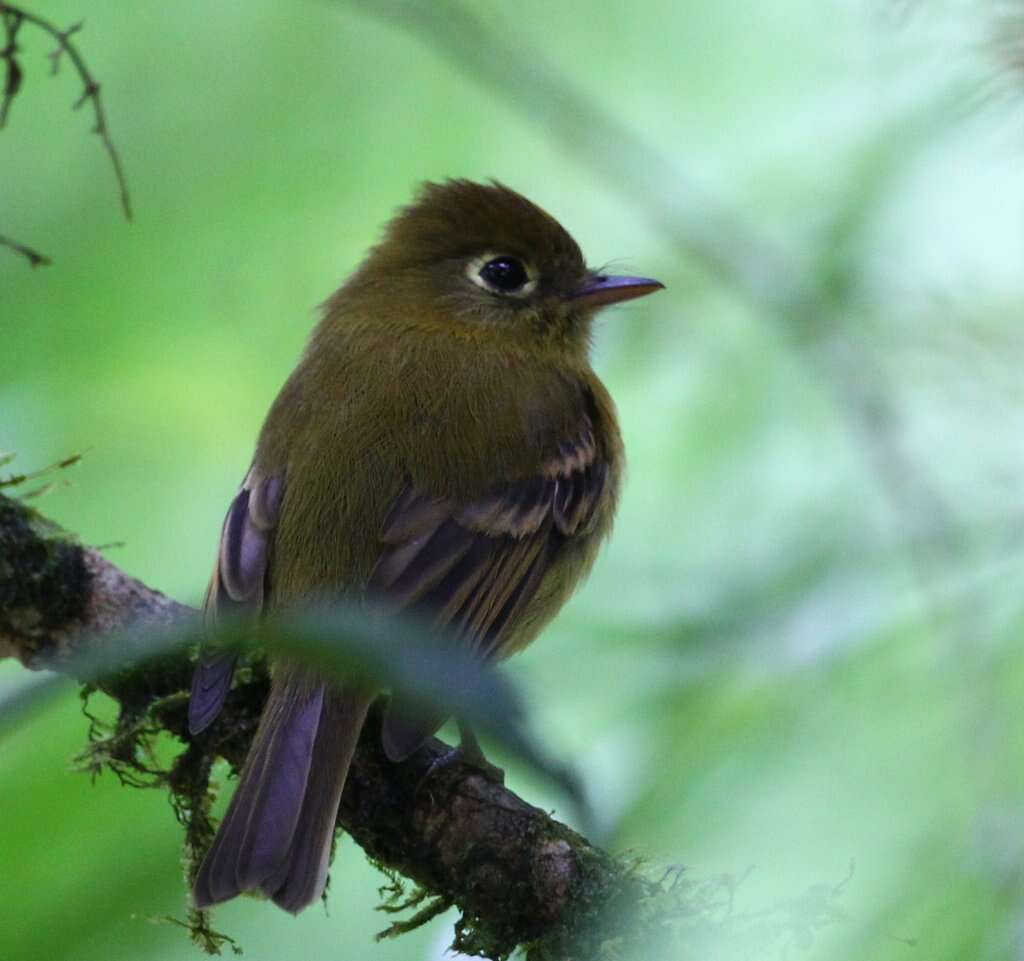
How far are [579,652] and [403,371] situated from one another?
2252mm

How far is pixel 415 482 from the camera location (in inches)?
152

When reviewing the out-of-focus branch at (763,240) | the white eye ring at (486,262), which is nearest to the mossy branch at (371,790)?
the out-of-focus branch at (763,240)

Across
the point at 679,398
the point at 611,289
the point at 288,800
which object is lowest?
the point at 288,800

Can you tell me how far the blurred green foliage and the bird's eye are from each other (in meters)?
0.34

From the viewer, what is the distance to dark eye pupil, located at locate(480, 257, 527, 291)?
4.95 meters

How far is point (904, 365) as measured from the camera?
4020mm

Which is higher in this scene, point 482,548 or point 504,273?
point 504,273

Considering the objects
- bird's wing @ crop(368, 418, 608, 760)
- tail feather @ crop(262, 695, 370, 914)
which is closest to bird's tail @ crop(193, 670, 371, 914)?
tail feather @ crop(262, 695, 370, 914)

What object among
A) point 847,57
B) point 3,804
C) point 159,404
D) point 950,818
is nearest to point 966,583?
point 950,818

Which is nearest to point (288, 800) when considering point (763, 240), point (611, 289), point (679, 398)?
point (763, 240)

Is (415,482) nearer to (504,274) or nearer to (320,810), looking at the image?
(320,810)

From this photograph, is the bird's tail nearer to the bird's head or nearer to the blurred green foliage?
the blurred green foliage

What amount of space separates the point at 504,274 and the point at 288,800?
2.34 m

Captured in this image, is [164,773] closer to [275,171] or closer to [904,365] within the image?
[904,365]
